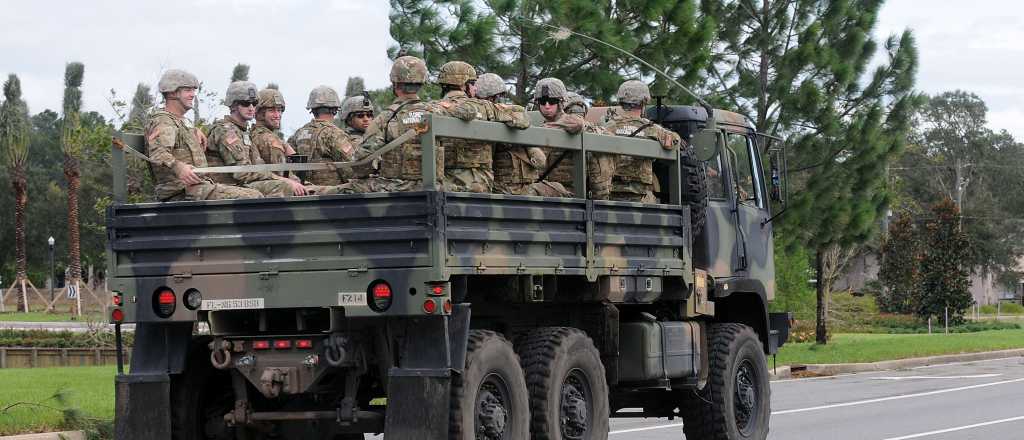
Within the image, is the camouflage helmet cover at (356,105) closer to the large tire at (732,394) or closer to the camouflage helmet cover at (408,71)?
the camouflage helmet cover at (408,71)

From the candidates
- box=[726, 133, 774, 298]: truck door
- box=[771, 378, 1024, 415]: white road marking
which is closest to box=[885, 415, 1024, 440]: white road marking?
box=[726, 133, 774, 298]: truck door

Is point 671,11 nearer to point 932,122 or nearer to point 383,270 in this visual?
point 383,270

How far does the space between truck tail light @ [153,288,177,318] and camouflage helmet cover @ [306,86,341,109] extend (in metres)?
2.22

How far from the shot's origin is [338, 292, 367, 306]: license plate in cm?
922

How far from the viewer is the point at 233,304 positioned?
955 cm

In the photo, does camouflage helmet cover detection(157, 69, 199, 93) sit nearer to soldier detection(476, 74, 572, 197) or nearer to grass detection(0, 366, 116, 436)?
soldier detection(476, 74, 572, 197)

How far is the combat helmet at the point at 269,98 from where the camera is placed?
1148 cm

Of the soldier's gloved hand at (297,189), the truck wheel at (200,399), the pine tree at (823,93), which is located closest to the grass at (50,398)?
the truck wheel at (200,399)

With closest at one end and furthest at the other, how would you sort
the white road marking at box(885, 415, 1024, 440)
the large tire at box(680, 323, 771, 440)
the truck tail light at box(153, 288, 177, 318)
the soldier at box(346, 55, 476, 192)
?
the truck tail light at box(153, 288, 177, 318), the soldier at box(346, 55, 476, 192), the large tire at box(680, 323, 771, 440), the white road marking at box(885, 415, 1024, 440)

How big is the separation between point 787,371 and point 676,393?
12604 millimetres

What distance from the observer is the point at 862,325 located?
54.9 meters

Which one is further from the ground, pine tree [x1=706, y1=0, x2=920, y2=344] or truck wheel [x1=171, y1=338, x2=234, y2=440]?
pine tree [x1=706, y1=0, x2=920, y2=344]

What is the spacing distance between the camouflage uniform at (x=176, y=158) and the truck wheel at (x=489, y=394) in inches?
68.3

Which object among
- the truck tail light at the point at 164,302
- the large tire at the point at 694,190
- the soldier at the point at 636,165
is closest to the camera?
the truck tail light at the point at 164,302
